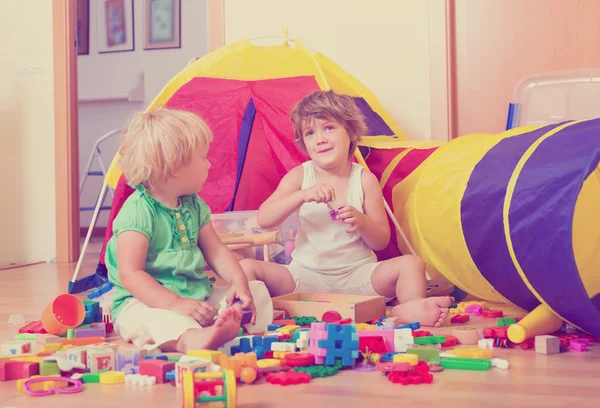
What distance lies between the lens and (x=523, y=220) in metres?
1.18

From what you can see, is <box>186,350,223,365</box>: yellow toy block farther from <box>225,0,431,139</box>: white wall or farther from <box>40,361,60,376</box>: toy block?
<box>225,0,431,139</box>: white wall

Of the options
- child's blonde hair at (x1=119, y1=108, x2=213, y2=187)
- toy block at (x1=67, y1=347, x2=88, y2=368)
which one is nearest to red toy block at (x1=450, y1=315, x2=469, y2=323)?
child's blonde hair at (x1=119, y1=108, x2=213, y2=187)

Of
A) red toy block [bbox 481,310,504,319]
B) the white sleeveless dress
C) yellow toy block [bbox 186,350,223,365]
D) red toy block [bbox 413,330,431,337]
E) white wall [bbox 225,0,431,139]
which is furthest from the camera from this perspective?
white wall [bbox 225,0,431,139]

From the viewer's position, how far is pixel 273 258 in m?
2.02

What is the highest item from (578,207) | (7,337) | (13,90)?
(13,90)

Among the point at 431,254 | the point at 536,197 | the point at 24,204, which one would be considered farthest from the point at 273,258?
the point at 24,204

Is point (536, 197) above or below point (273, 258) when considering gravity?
above

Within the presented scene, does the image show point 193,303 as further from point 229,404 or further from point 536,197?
point 536,197

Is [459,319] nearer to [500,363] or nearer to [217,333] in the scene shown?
[500,363]

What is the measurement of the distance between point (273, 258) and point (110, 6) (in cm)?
278

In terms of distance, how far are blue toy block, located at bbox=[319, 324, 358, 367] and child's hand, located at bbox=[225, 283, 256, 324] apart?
0.25 m

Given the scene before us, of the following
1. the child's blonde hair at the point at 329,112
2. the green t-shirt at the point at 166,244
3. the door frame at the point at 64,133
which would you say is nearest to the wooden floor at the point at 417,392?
the green t-shirt at the point at 166,244

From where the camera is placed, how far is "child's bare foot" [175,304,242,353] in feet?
3.46

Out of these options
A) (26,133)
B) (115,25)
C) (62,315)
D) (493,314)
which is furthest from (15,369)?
(115,25)
